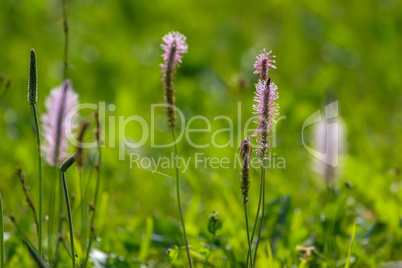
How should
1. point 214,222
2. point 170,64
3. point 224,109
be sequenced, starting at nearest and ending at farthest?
point 170,64 → point 214,222 → point 224,109

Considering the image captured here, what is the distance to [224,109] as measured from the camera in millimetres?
3102

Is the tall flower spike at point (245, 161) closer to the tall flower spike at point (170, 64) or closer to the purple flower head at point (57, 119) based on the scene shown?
the tall flower spike at point (170, 64)

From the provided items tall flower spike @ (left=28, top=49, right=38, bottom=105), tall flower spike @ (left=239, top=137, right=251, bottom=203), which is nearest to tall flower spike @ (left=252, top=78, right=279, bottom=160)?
tall flower spike @ (left=239, top=137, right=251, bottom=203)

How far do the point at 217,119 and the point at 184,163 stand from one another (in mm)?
632

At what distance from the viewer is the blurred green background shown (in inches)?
70.7

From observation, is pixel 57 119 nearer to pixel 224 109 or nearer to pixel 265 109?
pixel 265 109

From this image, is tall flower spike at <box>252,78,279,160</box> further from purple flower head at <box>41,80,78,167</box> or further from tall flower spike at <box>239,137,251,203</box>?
purple flower head at <box>41,80,78,167</box>

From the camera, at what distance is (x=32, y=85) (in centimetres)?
116

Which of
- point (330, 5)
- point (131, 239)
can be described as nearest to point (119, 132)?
point (131, 239)

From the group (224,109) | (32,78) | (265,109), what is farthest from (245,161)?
(224,109)

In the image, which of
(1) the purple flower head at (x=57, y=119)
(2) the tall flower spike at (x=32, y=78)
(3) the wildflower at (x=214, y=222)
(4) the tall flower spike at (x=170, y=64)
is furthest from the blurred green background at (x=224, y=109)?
(2) the tall flower spike at (x=32, y=78)

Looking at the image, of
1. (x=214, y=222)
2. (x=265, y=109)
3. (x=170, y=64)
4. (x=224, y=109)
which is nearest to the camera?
(x=265, y=109)

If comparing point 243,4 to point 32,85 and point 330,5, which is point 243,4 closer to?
point 330,5

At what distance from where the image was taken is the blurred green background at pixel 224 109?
5.90ft
